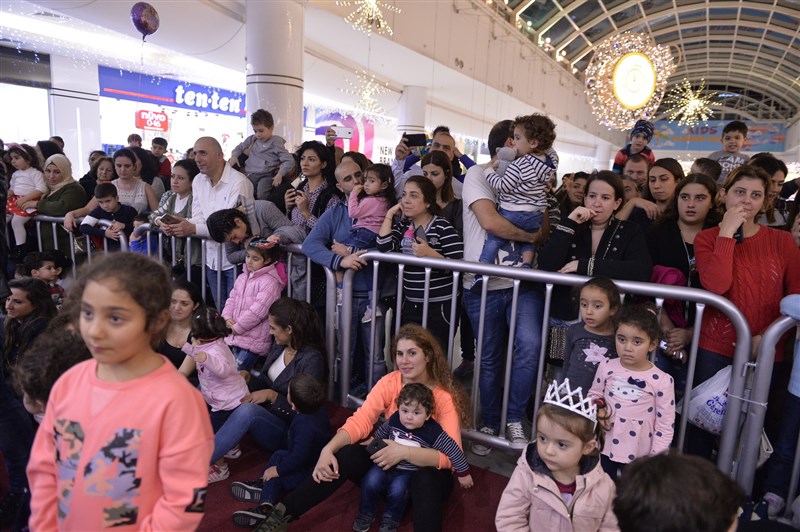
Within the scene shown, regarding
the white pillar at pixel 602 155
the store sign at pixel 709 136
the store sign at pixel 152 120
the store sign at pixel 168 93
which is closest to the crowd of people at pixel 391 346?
the store sign at pixel 168 93

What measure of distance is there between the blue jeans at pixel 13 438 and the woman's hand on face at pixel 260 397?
1.04m

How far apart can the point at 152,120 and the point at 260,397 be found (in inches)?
416

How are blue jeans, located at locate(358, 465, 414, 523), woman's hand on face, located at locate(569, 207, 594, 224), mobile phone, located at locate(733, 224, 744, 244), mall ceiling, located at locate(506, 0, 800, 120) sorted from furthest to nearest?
1. mall ceiling, located at locate(506, 0, 800, 120)
2. woman's hand on face, located at locate(569, 207, 594, 224)
3. mobile phone, located at locate(733, 224, 744, 244)
4. blue jeans, located at locate(358, 465, 414, 523)

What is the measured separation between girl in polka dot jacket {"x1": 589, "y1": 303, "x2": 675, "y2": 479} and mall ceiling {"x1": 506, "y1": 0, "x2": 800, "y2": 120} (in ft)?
43.9

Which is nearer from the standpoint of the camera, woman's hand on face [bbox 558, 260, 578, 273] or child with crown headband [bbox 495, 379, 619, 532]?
child with crown headband [bbox 495, 379, 619, 532]

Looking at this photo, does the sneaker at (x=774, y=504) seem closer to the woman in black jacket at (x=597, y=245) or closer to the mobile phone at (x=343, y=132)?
the woman in black jacket at (x=597, y=245)

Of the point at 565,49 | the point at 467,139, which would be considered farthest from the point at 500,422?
the point at 565,49

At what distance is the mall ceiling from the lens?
16.8 metres

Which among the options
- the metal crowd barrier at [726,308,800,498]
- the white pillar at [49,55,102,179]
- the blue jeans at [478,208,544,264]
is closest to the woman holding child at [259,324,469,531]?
the blue jeans at [478,208,544,264]

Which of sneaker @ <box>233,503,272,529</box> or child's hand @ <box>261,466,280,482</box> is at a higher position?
child's hand @ <box>261,466,280,482</box>

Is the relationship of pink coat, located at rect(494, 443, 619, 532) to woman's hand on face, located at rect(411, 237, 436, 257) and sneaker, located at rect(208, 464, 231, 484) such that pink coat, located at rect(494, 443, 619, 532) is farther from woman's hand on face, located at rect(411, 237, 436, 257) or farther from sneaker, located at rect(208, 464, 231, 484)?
sneaker, located at rect(208, 464, 231, 484)

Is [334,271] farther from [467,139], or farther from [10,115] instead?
[467,139]

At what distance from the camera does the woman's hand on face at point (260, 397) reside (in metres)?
3.05

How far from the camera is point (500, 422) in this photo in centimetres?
312
